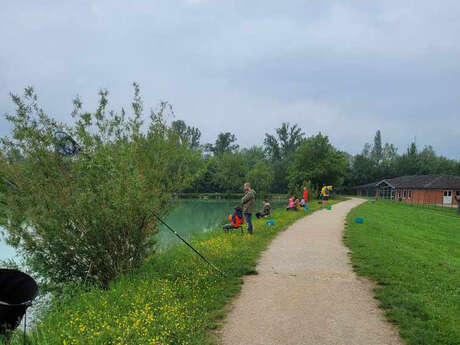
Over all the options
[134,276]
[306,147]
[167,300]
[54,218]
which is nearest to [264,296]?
[167,300]

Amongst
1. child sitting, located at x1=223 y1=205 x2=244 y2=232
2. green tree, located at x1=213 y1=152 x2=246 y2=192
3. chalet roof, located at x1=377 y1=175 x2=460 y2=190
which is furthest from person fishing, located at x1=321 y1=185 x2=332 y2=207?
green tree, located at x1=213 y1=152 x2=246 y2=192

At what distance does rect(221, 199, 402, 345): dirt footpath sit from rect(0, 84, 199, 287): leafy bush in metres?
2.40

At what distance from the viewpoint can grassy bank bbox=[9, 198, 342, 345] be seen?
4051 millimetres

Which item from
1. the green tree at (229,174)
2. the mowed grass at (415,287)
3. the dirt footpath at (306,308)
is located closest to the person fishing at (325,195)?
the mowed grass at (415,287)

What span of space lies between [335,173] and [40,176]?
54.7 m

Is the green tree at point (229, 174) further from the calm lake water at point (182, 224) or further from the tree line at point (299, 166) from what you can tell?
the calm lake water at point (182, 224)

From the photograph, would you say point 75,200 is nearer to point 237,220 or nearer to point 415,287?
point 415,287

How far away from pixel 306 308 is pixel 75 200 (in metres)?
4.08

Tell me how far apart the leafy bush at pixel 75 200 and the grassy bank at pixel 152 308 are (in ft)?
1.89

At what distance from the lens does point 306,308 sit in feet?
16.4

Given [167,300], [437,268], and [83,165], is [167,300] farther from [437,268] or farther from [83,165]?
[437,268]

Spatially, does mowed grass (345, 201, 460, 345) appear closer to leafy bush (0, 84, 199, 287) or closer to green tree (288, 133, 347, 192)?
leafy bush (0, 84, 199, 287)

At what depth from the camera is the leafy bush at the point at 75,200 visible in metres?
5.51

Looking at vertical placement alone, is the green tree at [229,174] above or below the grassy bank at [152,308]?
above
